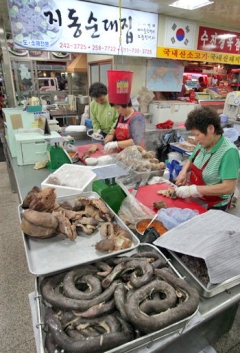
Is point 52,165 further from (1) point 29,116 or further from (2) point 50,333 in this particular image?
(2) point 50,333

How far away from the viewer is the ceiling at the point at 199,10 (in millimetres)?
3621

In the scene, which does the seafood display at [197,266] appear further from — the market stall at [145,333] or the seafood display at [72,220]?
the seafood display at [72,220]

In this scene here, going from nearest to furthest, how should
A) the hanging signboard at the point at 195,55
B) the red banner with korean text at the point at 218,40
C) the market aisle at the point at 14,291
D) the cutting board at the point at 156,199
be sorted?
the cutting board at the point at 156,199
the market aisle at the point at 14,291
the hanging signboard at the point at 195,55
the red banner with korean text at the point at 218,40

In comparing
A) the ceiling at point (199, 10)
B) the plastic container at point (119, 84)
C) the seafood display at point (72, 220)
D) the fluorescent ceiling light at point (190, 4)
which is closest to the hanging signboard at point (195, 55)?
the ceiling at point (199, 10)

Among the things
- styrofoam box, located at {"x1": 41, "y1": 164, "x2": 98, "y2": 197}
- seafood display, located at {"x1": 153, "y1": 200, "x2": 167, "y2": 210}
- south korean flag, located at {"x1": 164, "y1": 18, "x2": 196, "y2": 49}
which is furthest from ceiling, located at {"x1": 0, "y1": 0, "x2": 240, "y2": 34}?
seafood display, located at {"x1": 153, "y1": 200, "x2": 167, "y2": 210}

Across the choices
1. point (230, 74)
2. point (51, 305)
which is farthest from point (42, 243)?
point (230, 74)

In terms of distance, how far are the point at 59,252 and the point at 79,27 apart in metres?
3.82

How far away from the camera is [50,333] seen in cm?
71

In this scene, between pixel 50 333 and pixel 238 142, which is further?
pixel 238 142

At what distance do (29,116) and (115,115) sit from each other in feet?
3.74

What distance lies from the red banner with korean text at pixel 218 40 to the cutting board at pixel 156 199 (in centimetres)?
440

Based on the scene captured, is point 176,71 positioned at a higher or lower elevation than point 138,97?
higher

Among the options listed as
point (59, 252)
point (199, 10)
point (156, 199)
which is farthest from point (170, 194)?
point (199, 10)

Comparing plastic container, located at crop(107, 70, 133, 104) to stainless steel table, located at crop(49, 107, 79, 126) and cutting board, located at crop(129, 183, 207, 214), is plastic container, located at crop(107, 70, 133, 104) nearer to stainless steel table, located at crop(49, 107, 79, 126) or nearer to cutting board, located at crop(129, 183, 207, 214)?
cutting board, located at crop(129, 183, 207, 214)
